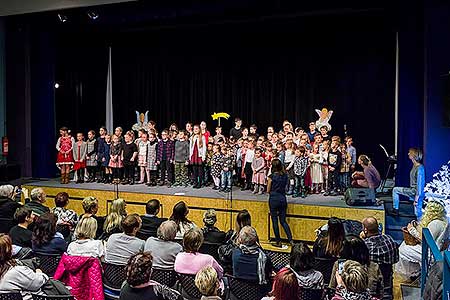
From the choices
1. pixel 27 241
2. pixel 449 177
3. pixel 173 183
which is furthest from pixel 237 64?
pixel 27 241

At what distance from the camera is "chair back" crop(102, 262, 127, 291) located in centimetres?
504

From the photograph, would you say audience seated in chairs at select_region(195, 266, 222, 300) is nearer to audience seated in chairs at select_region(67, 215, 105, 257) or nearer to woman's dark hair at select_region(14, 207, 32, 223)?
A: audience seated in chairs at select_region(67, 215, 105, 257)

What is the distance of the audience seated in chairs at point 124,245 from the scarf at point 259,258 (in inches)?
38.8

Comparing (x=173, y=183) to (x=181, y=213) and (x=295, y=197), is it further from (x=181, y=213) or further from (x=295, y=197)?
(x=181, y=213)

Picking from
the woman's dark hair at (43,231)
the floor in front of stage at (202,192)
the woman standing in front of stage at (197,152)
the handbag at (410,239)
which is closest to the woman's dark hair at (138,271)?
the woman's dark hair at (43,231)

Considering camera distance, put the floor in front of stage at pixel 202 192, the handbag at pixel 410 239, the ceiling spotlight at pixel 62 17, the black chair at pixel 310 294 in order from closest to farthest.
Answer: the black chair at pixel 310 294 → the handbag at pixel 410 239 → the floor in front of stage at pixel 202 192 → the ceiling spotlight at pixel 62 17

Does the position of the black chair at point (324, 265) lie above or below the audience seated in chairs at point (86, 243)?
below

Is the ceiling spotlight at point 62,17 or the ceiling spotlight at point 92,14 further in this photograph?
the ceiling spotlight at point 62,17

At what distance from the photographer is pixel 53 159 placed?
535 inches

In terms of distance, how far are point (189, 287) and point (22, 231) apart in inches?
81.8

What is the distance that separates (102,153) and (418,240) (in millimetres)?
7263

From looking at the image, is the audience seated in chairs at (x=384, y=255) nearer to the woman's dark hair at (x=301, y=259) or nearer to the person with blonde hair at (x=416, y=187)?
the woman's dark hair at (x=301, y=259)

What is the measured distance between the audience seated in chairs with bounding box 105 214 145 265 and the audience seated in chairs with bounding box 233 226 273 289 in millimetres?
930

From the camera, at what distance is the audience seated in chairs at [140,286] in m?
3.96
